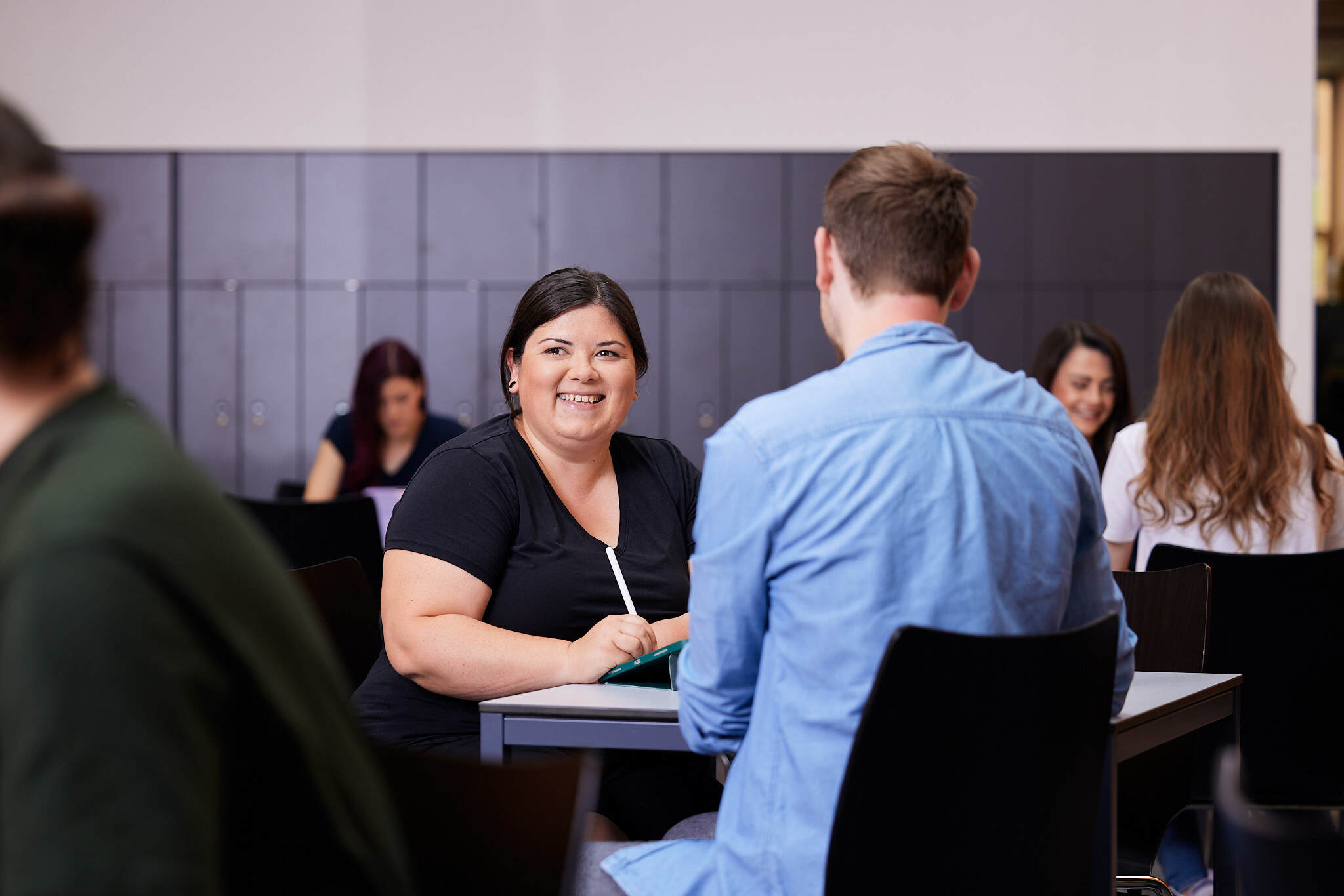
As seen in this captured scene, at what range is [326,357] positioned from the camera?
619cm

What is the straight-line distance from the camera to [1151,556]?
7.64ft

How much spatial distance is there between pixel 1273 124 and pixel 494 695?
5.95m

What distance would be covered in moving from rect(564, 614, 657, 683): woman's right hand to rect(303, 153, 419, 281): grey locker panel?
483 centimetres

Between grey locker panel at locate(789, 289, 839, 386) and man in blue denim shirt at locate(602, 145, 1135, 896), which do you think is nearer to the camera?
man in blue denim shirt at locate(602, 145, 1135, 896)

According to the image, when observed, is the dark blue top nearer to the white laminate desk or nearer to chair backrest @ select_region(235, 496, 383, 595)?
chair backrest @ select_region(235, 496, 383, 595)

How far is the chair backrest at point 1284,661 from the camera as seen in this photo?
2195 mm

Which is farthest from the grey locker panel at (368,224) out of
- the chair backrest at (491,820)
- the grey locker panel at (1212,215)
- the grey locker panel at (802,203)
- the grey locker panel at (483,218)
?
the chair backrest at (491,820)

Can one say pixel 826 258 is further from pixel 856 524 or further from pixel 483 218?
pixel 483 218

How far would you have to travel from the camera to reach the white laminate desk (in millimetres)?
1439

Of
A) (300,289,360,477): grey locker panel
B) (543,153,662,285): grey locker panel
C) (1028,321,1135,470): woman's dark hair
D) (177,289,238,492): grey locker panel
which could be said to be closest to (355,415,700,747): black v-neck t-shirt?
(1028,321,1135,470): woman's dark hair

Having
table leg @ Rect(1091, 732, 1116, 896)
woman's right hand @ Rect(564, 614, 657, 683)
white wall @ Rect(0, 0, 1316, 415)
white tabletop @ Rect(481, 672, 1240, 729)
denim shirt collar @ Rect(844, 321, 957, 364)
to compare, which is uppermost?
white wall @ Rect(0, 0, 1316, 415)

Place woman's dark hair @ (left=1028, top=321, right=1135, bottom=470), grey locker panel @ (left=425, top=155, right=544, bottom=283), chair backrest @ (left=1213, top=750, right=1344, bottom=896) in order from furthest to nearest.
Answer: grey locker panel @ (left=425, top=155, right=544, bottom=283)
woman's dark hair @ (left=1028, top=321, right=1135, bottom=470)
chair backrest @ (left=1213, top=750, right=1344, bottom=896)

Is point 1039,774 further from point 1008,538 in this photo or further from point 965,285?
point 965,285

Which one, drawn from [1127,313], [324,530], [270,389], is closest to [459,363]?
[270,389]
